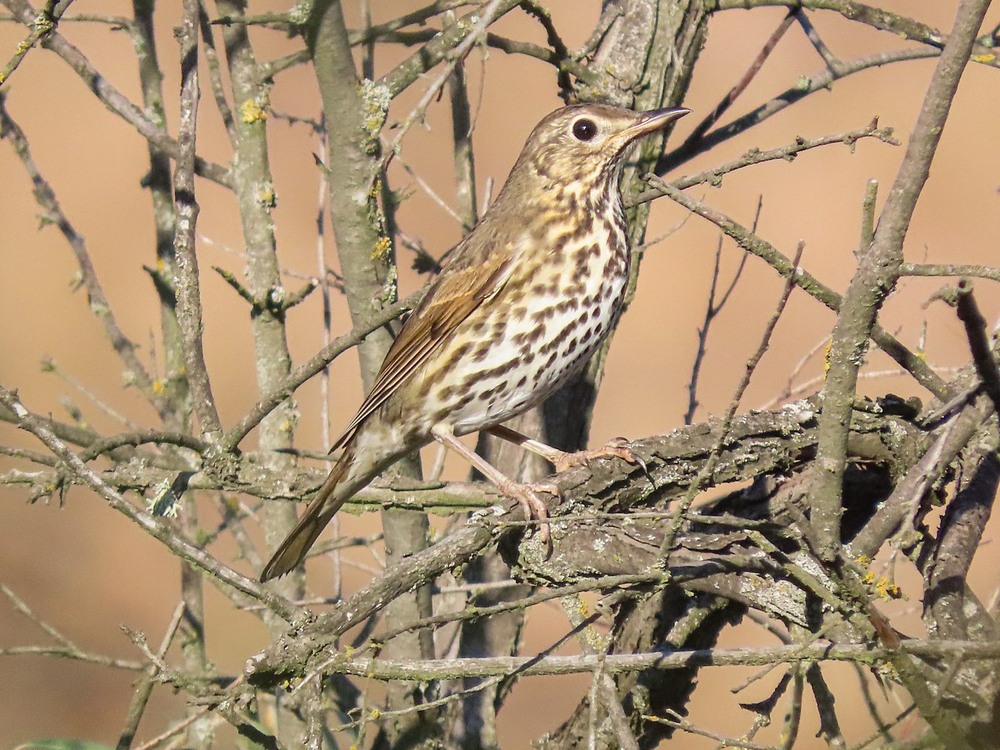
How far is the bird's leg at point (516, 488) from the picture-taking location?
3.32 meters

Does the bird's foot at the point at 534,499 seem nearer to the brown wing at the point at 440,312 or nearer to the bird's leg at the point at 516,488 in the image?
the bird's leg at the point at 516,488

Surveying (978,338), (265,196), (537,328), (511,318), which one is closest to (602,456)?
(537,328)

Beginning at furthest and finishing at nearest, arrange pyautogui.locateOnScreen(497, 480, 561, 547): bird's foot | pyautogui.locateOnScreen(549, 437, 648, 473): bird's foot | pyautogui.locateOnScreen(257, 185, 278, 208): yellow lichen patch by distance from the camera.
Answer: pyautogui.locateOnScreen(257, 185, 278, 208): yellow lichen patch → pyautogui.locateOnScreen(549, 437, 648, 473): bird's foot → pyautogui.locateOnScreen(497, 480, 561, 547): bird's foot

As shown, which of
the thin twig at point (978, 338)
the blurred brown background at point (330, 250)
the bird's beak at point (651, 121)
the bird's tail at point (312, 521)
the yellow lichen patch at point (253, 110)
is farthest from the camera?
the blurred brown background at point (330, 250)

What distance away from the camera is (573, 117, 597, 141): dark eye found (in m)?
4.21

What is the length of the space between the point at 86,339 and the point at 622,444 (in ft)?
26.8

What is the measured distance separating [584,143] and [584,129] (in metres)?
0.06

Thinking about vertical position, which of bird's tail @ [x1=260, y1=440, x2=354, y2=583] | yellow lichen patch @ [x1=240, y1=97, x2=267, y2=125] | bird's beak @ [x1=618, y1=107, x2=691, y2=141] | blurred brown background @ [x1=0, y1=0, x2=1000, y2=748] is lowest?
bird's tail @ [x1=260, y1=440, x2=354, y2=583]

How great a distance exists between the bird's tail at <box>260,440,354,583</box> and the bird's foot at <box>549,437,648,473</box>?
73 centimetres

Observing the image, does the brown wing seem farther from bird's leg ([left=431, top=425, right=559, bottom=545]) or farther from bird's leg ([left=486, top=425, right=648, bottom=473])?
bird's leg ([left=486, top=425, right=648, bottom=473])

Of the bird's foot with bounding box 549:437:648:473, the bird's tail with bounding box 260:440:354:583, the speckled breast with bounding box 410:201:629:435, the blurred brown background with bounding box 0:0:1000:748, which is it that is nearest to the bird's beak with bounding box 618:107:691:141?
the speckled breast with bounding box 410:201:629:435

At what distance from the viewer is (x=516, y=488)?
11.7 ft

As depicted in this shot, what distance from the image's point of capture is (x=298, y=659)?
268 centimetres

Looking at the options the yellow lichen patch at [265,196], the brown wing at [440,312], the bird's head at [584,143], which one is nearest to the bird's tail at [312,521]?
the brown wing at [440,312]
